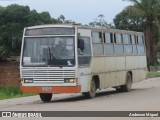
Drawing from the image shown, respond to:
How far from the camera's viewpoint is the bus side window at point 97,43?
75.7 feet

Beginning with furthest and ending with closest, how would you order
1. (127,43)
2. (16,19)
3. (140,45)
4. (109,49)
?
(16,19) < (140,45) < (127,43) < (109,49)

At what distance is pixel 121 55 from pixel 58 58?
252 inches

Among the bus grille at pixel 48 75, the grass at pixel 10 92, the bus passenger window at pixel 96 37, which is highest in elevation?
the bus passenger window at pixel 96 37

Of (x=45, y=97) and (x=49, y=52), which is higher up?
(x=49, y=52)

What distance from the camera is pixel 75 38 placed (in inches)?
837

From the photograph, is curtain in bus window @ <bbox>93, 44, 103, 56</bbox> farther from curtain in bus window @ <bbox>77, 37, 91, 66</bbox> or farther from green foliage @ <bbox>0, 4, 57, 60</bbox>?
green foliage @ <bbox>0, 4, 57, 60</bbox>

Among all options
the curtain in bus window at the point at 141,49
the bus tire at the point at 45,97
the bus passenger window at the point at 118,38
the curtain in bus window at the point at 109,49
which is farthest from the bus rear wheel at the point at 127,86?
the bus tire at the point at 45,97

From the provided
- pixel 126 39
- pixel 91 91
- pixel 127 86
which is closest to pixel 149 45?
pixel 126 39

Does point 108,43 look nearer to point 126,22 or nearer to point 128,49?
point 128,49

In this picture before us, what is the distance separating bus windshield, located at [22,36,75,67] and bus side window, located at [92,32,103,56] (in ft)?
6.70

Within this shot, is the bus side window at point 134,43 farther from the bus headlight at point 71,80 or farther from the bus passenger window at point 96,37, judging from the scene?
the bus headlight at point 71,80

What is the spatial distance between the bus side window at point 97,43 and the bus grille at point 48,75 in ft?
8.26

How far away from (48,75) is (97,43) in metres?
3.48

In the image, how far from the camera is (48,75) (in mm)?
20969
